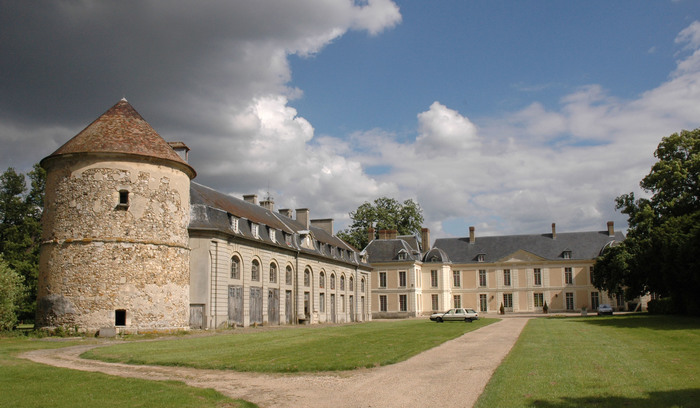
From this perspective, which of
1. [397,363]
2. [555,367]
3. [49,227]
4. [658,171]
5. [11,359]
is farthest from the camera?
[658,171]

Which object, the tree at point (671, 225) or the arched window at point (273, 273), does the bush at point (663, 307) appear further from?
the arched window at point (273, 273)

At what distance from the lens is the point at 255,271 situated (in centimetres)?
3366

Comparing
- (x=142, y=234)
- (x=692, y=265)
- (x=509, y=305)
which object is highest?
(x=142, y=234)

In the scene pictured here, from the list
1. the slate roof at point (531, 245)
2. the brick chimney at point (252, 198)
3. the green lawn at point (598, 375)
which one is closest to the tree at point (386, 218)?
the slate roof at point (531, 245)

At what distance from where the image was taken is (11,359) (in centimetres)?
1491

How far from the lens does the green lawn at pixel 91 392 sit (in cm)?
869

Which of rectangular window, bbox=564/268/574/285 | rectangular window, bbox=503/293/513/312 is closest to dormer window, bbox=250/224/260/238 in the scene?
rectangular window, bbox=503/293/513/312

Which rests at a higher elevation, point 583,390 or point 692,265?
point 692,265

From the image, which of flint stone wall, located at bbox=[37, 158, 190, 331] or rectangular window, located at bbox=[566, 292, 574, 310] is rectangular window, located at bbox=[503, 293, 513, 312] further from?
flint stone wall, located at bbox=[37, 158, 190, 331]

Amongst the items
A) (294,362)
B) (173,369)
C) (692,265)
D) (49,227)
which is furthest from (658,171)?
(49,227)

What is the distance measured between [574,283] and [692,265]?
38.2m

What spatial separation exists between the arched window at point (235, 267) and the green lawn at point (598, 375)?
17365 millimetres

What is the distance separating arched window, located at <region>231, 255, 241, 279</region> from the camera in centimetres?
3113

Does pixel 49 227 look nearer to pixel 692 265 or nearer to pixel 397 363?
pixel 397 363
